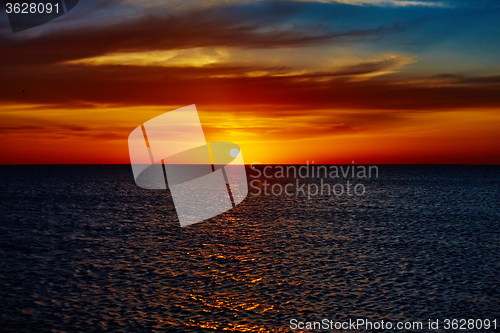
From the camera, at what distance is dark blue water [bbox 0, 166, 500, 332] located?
25.7 metres

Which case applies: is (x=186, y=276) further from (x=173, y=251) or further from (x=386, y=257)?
(x=386, y=257)

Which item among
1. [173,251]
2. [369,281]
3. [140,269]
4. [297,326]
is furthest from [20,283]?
[369,281]

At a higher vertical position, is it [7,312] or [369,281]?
[7,312]

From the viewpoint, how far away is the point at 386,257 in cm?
4222

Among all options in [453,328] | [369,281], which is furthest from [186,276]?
[453,328]

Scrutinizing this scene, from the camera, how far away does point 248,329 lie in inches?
920

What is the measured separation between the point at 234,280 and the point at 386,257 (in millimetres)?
17260

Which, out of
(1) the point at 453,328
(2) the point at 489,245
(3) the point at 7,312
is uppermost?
(3) the point at 7,312

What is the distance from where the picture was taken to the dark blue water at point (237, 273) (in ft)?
84.3

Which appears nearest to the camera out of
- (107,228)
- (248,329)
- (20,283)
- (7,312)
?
(248,329)

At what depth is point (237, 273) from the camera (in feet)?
115

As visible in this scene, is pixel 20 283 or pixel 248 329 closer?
pixel 248 329

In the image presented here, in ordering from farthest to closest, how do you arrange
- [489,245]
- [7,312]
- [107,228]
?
1. [107,228]
2. [489,245]
3. [7,312]

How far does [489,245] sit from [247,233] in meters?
28.6
